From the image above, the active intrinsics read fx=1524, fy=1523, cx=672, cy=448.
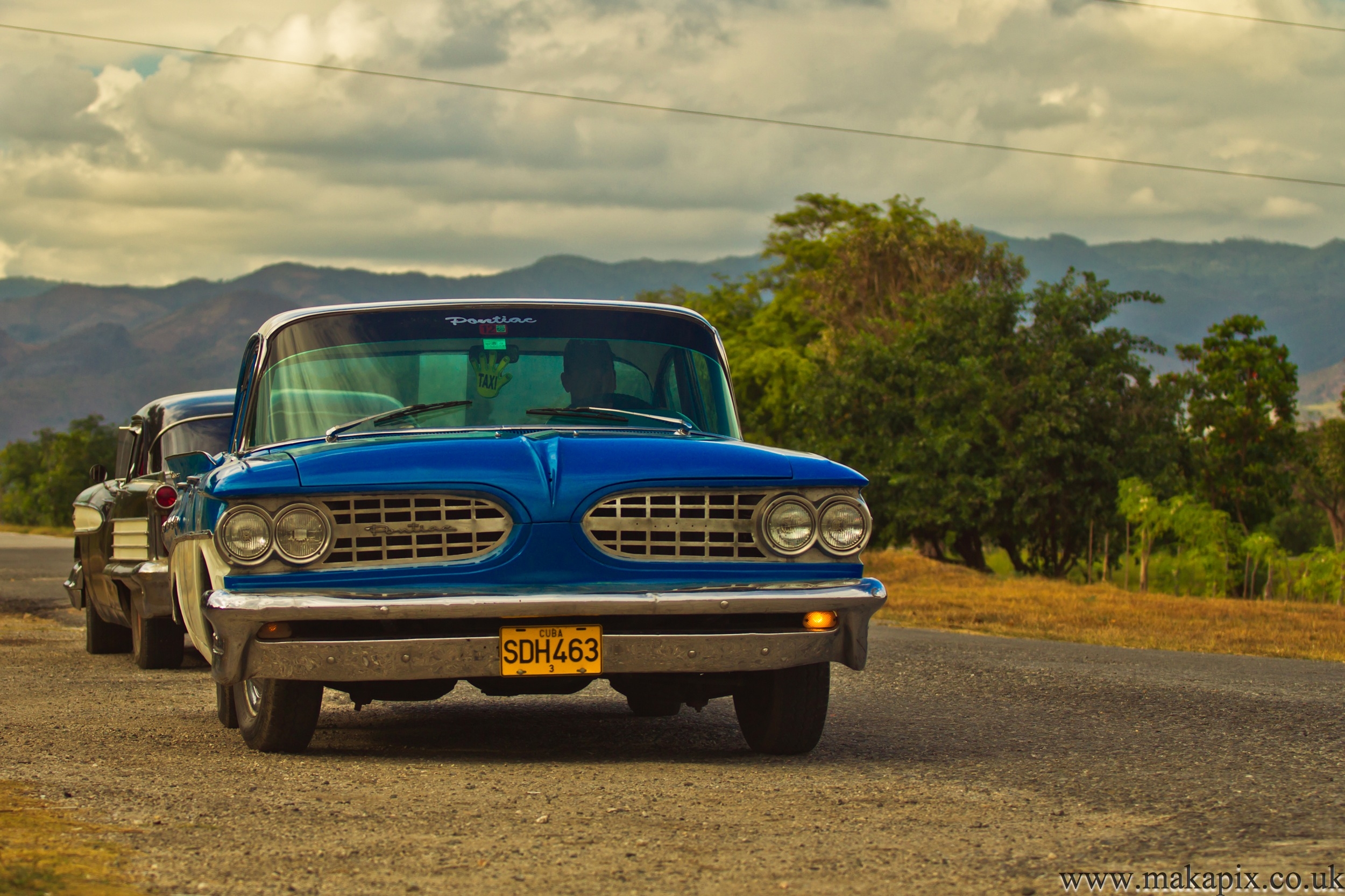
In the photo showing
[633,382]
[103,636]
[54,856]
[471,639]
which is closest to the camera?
[54,856]

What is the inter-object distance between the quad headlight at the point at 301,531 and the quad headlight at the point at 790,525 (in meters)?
1.63

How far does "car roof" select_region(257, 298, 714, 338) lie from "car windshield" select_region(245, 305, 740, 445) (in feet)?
0.08

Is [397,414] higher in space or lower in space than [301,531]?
higher

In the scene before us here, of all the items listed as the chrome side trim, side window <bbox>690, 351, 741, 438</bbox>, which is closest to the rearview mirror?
side window <bbox>690, 351, 741, 438</bbox>

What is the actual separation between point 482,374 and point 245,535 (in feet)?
4.79

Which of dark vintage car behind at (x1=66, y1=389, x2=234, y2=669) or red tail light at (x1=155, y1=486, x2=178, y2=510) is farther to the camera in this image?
dark vintage car behind at (x1=66, y1=389, x2=234, y2=669)

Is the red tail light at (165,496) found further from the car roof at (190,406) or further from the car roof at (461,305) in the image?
the car roof at (461,305)

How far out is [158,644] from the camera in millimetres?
10469

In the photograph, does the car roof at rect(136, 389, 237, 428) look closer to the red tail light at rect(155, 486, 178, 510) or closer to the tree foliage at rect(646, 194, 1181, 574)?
the red tail light at rect(155, 486, 178, 510)

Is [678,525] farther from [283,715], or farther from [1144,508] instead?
[1144,508]

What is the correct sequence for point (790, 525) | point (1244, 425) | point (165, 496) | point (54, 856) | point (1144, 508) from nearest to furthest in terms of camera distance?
point (54, 856), point (790, 525), point (165, 496), point (1144, 508), point (1244, 425)

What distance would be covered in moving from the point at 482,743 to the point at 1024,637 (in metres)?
10.9

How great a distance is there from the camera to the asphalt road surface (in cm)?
415

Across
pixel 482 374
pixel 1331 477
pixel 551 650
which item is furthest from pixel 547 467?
pixel 1331 477
